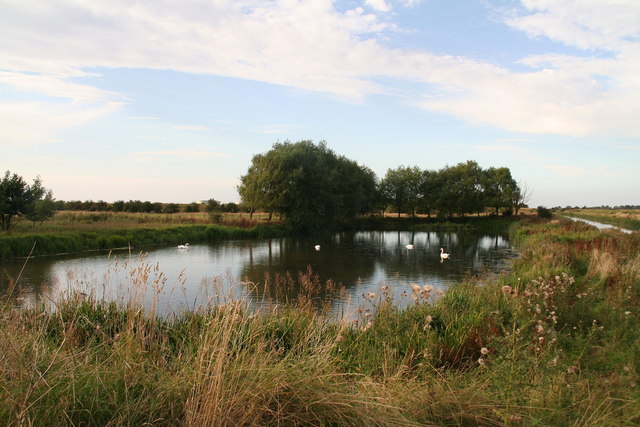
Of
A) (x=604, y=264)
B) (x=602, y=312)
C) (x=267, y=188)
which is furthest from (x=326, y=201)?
(x=602, y=312)

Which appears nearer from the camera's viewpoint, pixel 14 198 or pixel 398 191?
pixel 14 198

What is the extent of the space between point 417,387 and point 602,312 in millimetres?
5402

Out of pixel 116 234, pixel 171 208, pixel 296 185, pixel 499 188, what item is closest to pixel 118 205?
pixel 171 208

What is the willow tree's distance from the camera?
40000mm

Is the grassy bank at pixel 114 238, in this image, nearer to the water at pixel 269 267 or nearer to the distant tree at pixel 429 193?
the water at pixel 269 267

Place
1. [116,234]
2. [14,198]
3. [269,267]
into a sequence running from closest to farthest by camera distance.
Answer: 1. [269,267]
2. [14,198]
3. [116,234]

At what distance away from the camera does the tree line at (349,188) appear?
40344 mm

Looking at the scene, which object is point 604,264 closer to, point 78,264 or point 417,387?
point 417,387

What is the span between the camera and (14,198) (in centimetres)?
2259

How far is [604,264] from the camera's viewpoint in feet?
33.7

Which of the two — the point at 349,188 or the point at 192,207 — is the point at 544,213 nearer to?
the point at 349,188

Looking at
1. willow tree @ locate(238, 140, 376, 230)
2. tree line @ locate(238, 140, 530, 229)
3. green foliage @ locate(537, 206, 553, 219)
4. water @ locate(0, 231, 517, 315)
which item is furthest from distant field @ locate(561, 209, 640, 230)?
water @ locate(0, 231, 517, 315)

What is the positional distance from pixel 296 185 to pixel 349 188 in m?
11.0

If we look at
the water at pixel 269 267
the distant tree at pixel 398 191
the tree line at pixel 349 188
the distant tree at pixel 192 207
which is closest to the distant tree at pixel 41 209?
the water at pixel 269 267
